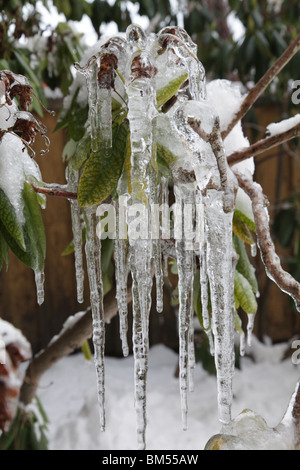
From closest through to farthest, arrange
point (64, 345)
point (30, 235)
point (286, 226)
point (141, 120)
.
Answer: point (141, 120), point (30, 235), point (64, 345), point (286, 226)

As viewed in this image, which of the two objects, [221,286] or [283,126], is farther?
[283,126]

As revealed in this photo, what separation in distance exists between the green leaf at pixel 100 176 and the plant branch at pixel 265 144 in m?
Result: 0.20

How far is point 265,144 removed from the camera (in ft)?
2.18

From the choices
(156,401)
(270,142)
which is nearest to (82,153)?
(270,142)

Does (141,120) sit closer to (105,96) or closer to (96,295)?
(105,96)

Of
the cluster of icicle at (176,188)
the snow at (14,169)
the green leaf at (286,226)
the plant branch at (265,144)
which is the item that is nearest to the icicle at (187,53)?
the cluster of icicle at (176,188)

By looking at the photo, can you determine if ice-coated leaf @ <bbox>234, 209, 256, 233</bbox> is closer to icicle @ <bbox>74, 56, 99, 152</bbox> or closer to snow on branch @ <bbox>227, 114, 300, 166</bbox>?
snow on branch @ <bbox>227, 114, 300, 166</bbox>

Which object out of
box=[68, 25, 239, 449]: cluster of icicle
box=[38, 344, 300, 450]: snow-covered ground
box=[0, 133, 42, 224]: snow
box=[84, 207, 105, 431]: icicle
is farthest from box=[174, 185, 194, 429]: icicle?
box=[38, 344, 300, 450]: snow-covered ground

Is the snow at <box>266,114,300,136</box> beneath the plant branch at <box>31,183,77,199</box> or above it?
above

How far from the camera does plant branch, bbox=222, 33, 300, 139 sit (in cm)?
67

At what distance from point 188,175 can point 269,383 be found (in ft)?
6.83

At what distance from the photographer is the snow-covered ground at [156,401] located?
1.96m

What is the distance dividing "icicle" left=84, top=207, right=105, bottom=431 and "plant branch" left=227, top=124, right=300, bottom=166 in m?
0.23
